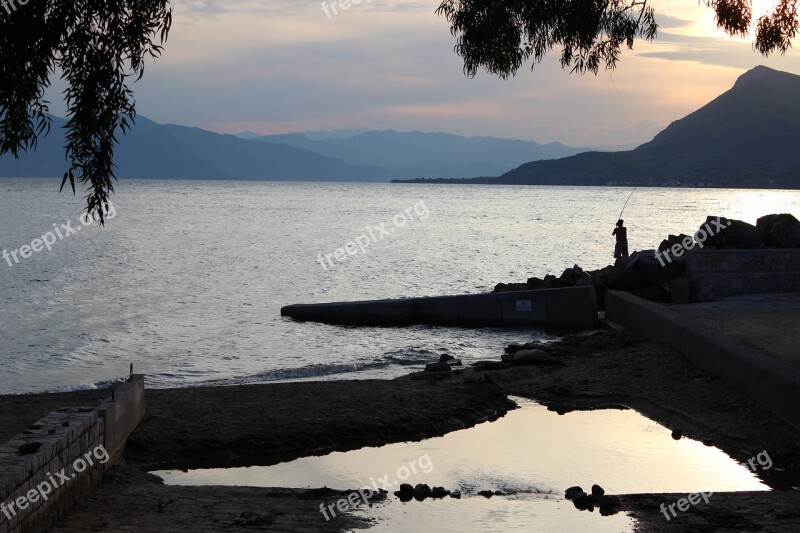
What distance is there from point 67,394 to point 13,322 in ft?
48.6

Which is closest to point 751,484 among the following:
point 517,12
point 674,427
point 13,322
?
point 674,427

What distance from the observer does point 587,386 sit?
14438 millimetres

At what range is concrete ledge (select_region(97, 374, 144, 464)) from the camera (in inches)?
368

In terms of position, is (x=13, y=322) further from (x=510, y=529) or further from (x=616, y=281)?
(x=510, y=529)

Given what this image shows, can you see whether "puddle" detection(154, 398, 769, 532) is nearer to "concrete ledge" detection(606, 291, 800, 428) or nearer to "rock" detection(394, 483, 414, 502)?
"rock" detection(394, 483, 414, 502)

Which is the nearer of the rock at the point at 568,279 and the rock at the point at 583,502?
the rock at the point at 583,502

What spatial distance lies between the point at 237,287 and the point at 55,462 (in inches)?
1266

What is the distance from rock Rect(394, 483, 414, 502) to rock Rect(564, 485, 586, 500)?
1.51m

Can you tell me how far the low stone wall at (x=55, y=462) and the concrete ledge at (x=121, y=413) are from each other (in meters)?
0.01

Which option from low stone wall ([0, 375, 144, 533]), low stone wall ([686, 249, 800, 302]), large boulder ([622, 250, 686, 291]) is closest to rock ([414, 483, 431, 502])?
low stone wall ([0, 375, 144, 533])

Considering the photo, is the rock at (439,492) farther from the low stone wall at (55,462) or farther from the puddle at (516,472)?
the low stone wall at (55,462)

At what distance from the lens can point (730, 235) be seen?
24000mm

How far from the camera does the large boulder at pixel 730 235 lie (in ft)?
78.4

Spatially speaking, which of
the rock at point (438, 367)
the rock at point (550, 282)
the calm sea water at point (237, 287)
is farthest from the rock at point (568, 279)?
the rock at point (438, 367)
